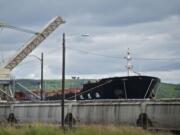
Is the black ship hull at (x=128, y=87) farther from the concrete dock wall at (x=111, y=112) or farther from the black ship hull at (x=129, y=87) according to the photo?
the concrete dock wall at (x=111, y=112)

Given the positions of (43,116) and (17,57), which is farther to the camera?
(17,57)

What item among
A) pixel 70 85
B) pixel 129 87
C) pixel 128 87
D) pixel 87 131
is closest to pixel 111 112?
pixel 87 131

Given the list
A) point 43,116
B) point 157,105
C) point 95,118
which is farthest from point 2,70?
point 157,105

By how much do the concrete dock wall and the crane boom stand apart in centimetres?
2265

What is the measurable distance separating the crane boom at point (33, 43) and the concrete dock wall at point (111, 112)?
22646mm

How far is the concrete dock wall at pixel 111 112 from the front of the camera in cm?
3152

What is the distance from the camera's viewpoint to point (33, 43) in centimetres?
7244

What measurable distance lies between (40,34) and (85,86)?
16.5 m

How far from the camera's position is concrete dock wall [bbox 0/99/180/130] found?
1241 inches

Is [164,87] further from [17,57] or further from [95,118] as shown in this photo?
[95,118]

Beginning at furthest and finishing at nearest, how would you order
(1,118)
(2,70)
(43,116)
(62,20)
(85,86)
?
(62,20) → (2,70) → (85,86) → (1,118) → (43,116)

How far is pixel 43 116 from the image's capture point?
4341 cm

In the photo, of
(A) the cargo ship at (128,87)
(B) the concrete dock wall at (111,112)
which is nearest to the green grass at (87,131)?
(B) the concrete dock wall at (111,112)

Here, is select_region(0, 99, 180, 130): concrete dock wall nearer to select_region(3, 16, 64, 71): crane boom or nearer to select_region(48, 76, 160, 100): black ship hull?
select_region(48, 76, 160, 100): black ship hull
